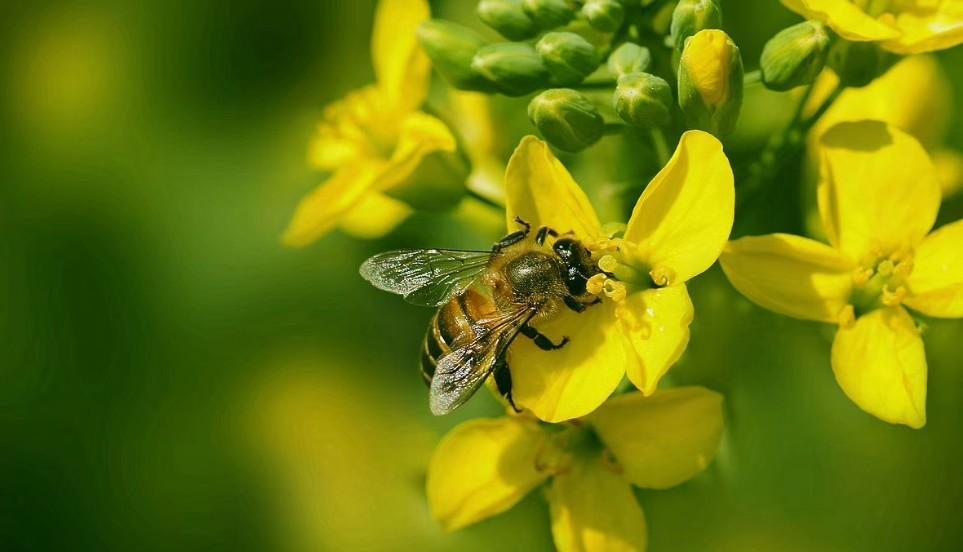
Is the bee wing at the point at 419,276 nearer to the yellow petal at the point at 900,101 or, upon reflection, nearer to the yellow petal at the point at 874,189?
the yellow petal at the point at 874,189

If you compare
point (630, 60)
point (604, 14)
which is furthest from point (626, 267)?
point (604, 14)

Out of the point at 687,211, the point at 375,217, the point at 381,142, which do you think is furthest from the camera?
the point at 375,217

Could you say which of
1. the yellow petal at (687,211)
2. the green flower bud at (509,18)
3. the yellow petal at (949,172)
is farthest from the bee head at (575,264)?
the yellow petal at (949,172)

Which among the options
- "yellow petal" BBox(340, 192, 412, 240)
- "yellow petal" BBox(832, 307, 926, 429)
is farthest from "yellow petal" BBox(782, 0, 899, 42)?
"yellow petal" BBox(340, 192, 412, 240)

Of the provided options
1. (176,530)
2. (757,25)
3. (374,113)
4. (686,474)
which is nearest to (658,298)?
(686,474)

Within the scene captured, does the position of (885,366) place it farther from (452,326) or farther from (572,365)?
(452,326)
